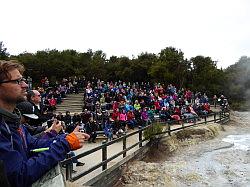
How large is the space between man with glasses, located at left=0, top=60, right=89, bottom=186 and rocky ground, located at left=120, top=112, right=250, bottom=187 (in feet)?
26.1

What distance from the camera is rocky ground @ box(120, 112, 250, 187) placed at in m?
10.8

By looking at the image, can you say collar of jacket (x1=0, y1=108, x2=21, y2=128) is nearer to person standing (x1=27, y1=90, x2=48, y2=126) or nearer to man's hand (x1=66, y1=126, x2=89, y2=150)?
man's hand (x1=66, y1=126, x2=89, y2=150)

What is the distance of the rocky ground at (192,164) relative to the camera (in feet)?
35.4

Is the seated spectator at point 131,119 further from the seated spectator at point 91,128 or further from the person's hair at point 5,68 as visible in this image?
the person's hair at point 5,68

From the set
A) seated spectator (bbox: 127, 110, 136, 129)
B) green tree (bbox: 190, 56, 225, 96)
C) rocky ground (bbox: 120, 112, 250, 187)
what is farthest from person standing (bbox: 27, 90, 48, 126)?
green tree (bbox: 190, 56, 225, 96)

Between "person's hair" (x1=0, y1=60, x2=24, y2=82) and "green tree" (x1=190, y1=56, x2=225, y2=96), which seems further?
"green tree" (x1=190, y1=56, x2=225, y2=96)

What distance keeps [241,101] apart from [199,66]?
7.86 metres

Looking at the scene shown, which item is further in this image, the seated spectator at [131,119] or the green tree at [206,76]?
the green tree at [206,76]

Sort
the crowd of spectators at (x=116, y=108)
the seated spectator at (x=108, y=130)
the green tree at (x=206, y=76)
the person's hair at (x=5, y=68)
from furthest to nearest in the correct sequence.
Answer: the green tree at (x=206, y=76) < the crowd of spectators at (x=116, y=108) < the seated spectator at (x=108, y=130) < the person's hair at (x=5, y=68)

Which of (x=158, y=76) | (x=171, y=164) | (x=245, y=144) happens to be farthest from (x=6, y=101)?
(x=158, y=76)

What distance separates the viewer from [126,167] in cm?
1112

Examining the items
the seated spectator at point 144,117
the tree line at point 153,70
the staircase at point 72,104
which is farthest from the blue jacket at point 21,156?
the tree line at point 153,70

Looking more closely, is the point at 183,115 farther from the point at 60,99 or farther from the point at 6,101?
the point at 6,101

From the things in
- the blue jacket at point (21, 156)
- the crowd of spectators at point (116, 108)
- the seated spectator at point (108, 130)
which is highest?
the blue jacket at point (21, 156)
